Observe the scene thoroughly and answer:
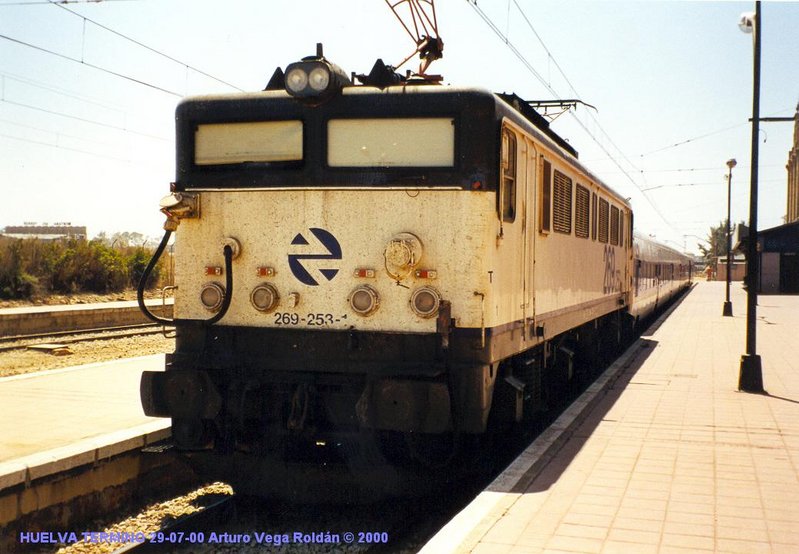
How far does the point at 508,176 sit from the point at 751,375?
6307 millimetres

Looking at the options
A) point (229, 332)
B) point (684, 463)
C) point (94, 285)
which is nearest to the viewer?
point (229, 332)

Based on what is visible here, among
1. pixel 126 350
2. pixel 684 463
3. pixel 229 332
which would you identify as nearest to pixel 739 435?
pixel 684 463

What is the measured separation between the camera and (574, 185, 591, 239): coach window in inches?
388

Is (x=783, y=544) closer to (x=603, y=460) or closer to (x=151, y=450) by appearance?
(x=603, y=460)

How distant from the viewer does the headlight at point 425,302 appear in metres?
5.93

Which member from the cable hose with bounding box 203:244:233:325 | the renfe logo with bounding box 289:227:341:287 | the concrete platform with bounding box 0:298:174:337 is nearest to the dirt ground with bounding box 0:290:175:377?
the concrete platform with bounding box 0:298:174:337

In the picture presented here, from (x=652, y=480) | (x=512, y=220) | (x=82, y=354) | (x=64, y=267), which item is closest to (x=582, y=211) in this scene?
(x=512, y=220)

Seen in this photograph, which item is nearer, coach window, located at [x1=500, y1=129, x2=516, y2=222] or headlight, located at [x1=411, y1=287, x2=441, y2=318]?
headlight, located at [x1=411, y1=287, x2=441, y2=318]

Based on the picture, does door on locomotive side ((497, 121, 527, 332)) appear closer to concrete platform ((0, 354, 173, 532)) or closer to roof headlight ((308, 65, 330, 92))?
roof headlight ((308, 65, 330, 92))

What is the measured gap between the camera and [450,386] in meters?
5.91

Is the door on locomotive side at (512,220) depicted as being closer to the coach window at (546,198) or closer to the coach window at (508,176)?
the coach window at (508,176)

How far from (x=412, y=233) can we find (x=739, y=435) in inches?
169

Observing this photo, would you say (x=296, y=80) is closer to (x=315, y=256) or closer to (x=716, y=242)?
(x=315, y=256)

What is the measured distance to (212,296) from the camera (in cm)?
636
